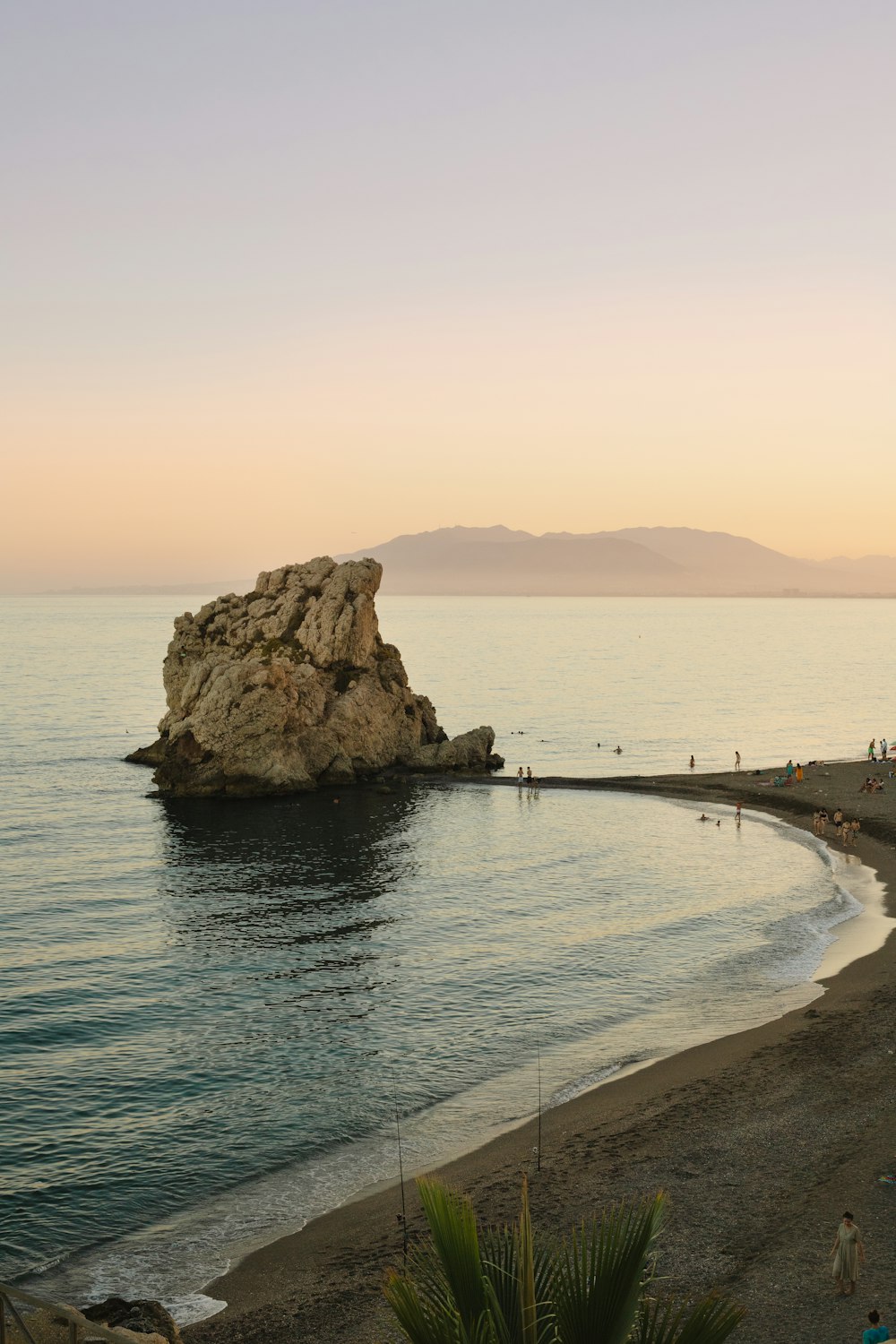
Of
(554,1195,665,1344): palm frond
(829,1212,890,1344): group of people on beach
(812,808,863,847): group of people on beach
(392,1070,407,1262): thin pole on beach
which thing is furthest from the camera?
(812,808,863,847): group of people on beach

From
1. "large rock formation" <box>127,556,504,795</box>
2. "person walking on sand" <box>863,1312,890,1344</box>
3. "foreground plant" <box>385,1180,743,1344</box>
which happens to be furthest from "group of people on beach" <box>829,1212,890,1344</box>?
"large rock formation" <box>127,556,504,795</box>

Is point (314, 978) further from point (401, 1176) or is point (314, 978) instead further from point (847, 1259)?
point (847, 1259)

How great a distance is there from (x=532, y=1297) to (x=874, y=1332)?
12.8m

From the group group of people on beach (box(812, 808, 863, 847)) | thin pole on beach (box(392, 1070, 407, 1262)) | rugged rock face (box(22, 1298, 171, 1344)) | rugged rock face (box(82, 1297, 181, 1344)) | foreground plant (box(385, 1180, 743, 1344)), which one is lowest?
thin pole on beach (box(392, 1070, 407, 1262))

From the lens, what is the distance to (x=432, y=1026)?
1364 inches

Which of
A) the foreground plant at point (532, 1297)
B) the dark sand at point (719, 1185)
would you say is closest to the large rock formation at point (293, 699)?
the dark sand at point (719, 1185)

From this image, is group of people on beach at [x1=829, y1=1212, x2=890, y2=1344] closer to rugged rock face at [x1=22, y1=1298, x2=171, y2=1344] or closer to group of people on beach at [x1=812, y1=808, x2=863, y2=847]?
rugged rock face at [x1=22, y1=1298, x2=171, y2=1344]

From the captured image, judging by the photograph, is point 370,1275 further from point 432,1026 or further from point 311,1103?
point 432,1026

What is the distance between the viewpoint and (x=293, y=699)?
78.2m

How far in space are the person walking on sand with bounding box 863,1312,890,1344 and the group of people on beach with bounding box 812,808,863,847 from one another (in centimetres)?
4755

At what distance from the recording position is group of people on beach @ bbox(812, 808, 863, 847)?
203 ft

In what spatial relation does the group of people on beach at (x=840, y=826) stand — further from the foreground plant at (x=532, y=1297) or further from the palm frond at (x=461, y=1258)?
the palm frond at (x=461, y=1258)

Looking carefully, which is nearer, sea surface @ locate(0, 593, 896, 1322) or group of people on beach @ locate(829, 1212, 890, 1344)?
group of people on beach @ locate(829, 1212, 890, 1344)

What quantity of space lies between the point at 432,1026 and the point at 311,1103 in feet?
21.4
